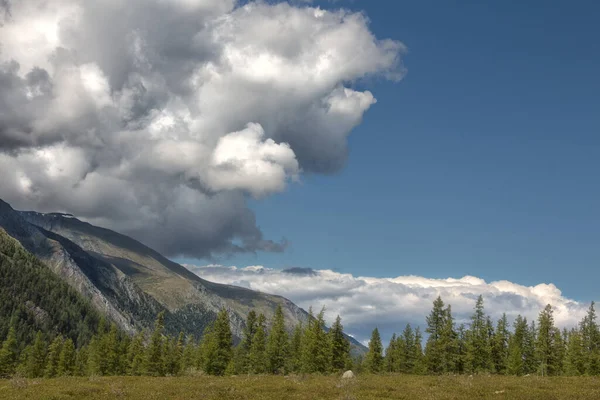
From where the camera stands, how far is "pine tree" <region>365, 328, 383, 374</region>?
101 metres

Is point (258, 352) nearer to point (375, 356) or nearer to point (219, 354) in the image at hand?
point (219, 354)

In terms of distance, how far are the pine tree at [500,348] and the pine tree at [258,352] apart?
1626 inches

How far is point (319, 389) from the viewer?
29438mm

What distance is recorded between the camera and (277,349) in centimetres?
9769

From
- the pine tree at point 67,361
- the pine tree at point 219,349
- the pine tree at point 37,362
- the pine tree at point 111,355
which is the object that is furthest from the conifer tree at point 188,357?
the pine tree at point 37,362

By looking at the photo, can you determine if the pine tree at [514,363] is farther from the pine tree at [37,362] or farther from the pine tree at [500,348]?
the pine tree at [37,362]

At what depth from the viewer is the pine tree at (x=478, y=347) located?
88.7 meters

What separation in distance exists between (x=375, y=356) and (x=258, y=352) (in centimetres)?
2335

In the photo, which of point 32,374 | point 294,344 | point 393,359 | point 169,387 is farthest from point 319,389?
point 32,374

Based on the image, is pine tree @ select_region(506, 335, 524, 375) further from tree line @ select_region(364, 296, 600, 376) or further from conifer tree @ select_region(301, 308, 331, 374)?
conifer tree @ select_region(301, 308, 331, 374)

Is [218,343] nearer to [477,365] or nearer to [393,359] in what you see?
[393,359]

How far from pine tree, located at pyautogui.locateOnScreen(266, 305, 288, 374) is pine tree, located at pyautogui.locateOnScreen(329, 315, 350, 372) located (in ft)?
35.1

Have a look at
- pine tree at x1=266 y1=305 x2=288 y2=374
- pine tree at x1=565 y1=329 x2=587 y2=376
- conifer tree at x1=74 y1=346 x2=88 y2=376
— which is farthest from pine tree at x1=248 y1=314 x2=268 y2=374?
pine tree at x1=565 y1=329 x2=587 y2=376

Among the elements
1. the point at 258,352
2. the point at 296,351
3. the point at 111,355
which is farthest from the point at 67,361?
the point at 296,351
